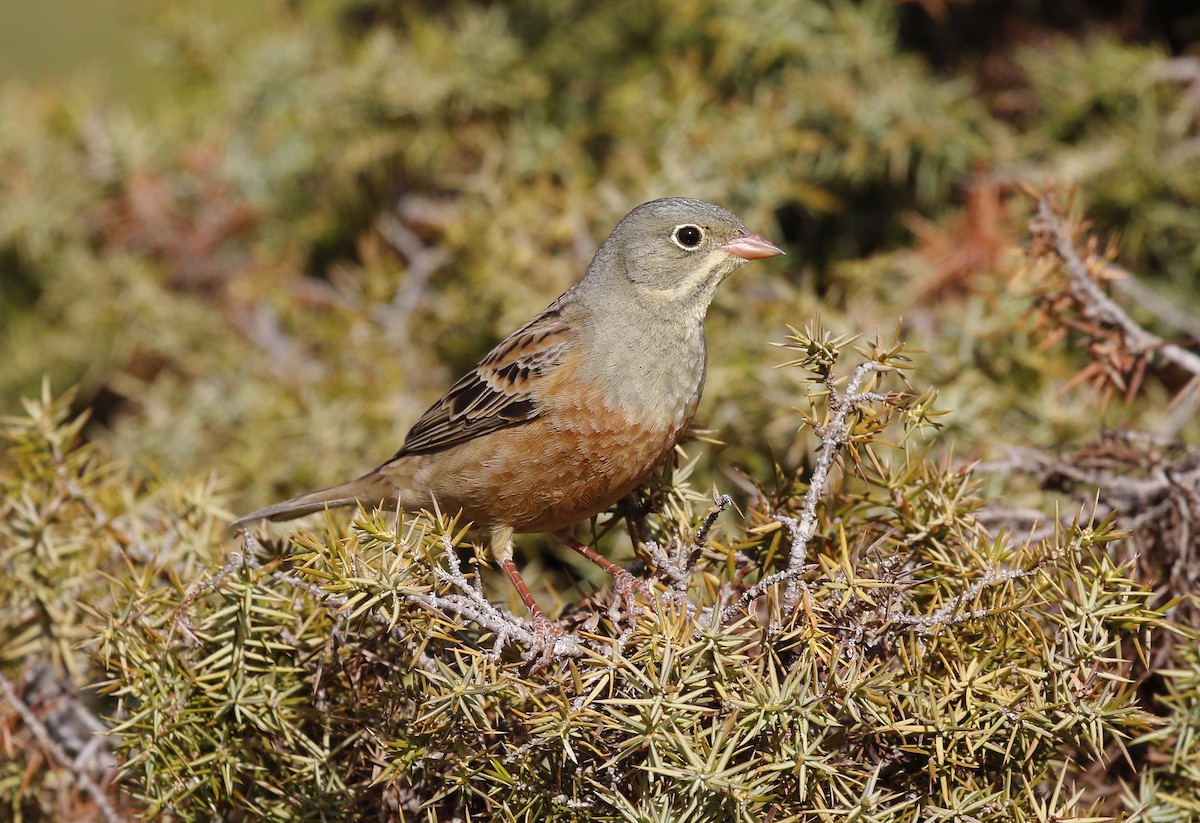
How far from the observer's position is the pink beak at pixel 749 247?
330 cm

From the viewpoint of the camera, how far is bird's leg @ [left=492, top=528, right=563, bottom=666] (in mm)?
2152

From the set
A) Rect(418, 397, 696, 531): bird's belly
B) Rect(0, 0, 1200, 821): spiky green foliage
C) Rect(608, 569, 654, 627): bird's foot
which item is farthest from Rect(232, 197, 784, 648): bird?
A: Rect(608, 569, 654, 627): bird's foot

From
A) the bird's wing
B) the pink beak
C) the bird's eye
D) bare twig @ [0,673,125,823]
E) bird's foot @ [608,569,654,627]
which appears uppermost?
the bird's eye

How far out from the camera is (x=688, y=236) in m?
3.40

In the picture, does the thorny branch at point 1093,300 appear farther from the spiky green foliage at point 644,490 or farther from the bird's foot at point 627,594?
the bird's foot at point 627,594

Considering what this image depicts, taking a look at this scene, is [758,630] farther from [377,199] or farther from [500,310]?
[377,199]

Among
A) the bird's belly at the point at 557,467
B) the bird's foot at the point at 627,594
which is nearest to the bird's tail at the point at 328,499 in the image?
the bird's belly at the point at 557,467

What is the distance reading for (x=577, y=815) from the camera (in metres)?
2.05

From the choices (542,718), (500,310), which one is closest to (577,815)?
(542,718)

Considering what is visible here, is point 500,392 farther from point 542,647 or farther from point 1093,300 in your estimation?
point 1093,300

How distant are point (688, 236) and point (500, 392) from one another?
76cm

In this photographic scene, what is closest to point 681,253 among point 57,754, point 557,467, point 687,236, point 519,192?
point 687,236

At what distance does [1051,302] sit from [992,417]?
67 centimetres

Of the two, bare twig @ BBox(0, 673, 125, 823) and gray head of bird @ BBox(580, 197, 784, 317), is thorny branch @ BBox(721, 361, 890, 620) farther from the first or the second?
bare twig @ BBox(0, 673, 125, 823)
